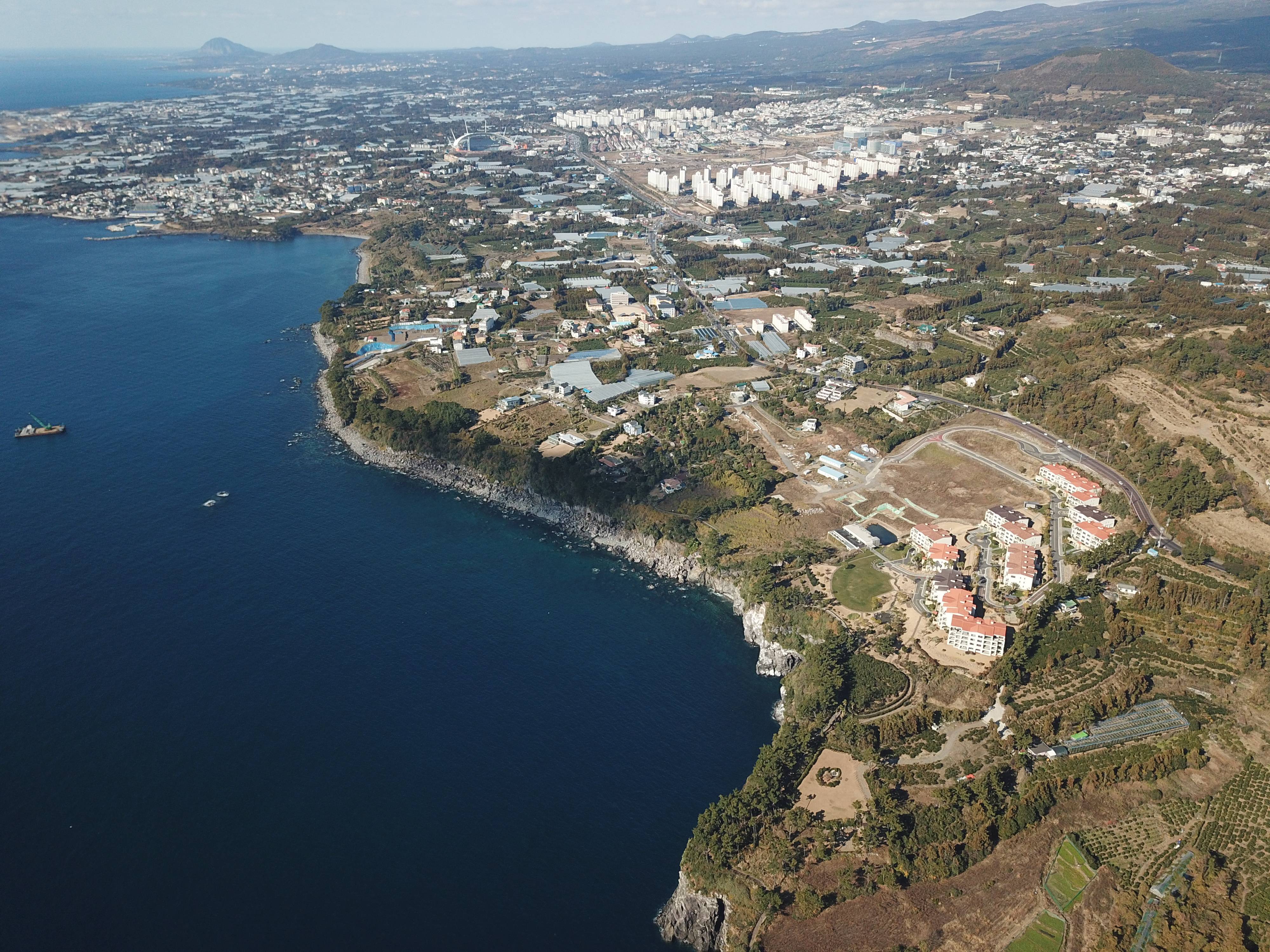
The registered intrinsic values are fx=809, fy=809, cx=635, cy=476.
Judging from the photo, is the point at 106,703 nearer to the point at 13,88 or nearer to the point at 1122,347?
the point at 1122,347

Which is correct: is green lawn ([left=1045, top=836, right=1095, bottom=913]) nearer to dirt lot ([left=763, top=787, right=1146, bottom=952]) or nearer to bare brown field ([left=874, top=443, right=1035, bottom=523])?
dirt lot ([left=763, top=787, right=1146, bottom=952])

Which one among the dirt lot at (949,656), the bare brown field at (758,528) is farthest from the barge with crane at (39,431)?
the dirt lot at (949,656)

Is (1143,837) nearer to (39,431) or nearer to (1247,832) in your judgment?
(1247,832)

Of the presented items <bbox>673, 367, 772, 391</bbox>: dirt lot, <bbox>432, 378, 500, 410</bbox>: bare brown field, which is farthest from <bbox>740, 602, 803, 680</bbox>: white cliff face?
<bbox>432, 378, 500, 410</bbox>: bare brown field

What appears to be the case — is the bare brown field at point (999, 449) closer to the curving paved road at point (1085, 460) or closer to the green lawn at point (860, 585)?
the curving paved road at point (1085, 460)

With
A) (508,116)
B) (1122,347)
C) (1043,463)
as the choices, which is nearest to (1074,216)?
(1122,347)

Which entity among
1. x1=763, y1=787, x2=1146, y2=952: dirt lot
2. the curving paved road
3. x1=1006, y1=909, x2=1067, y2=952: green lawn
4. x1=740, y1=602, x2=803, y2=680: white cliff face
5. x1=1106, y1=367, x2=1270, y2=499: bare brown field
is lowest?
x1=740, y1=602, x2=803, y2=680: white cliff face

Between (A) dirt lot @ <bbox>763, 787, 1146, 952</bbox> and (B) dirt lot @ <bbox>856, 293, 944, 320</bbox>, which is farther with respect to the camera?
(B) dirt lot @ <bbox>856, 293, 944, 320</bbox>
